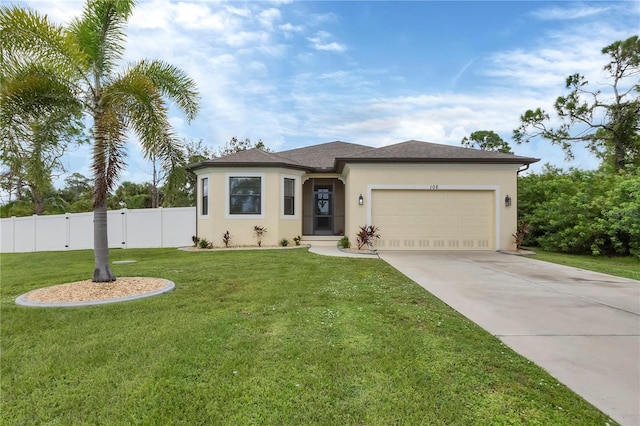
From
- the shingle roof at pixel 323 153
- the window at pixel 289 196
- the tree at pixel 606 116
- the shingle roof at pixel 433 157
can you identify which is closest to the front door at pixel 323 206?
the shingle roof at pixel 323 153

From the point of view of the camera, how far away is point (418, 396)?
8.46 feet

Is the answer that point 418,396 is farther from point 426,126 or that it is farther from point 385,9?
point 426,126

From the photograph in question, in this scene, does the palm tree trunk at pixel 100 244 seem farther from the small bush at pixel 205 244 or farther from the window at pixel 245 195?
the window at pixel 245 195

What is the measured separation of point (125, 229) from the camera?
52.3ft

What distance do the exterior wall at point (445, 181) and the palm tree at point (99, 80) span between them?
291 inches

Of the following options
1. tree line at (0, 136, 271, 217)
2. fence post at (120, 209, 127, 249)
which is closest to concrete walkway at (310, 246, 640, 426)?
fence post at (120, 209, 127, 249)

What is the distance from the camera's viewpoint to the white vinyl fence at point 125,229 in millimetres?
15546

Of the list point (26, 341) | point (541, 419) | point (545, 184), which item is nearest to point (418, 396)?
point (541, 419)

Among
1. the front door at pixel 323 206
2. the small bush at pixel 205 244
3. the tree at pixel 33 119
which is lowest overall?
the small bush at pixel 205 244

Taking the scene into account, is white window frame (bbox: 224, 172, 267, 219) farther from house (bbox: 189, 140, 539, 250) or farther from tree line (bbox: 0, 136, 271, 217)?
tree line (bbox: 0, 136, 271, 217)

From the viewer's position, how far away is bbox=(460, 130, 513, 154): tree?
99.6 ft

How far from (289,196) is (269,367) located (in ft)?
38.3

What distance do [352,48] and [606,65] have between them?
15926mm

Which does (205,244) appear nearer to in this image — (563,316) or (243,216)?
(243,216)
